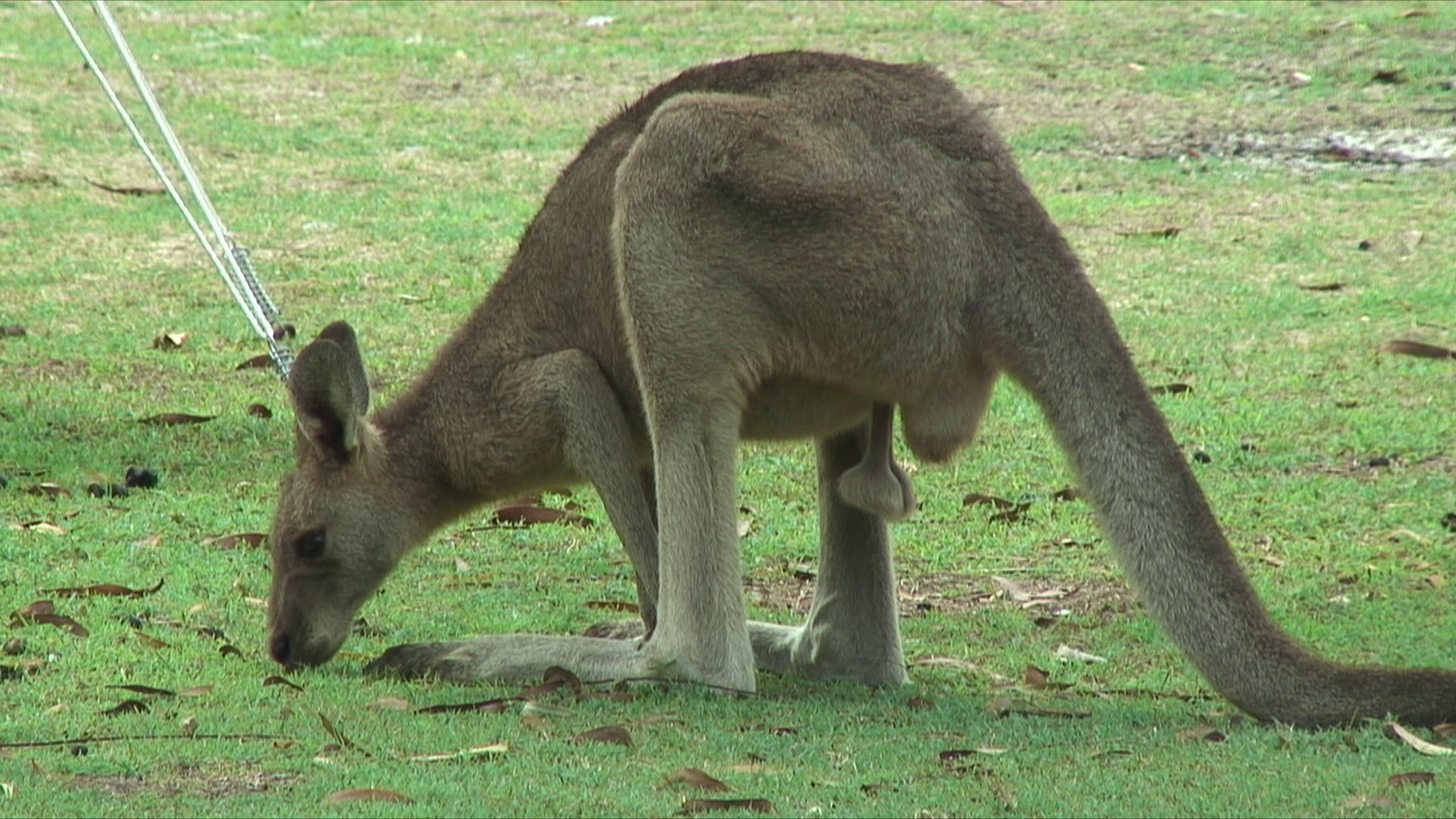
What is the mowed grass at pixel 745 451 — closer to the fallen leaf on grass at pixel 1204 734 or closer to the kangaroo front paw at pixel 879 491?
the fallen leaf on grass at pixel 1204 734

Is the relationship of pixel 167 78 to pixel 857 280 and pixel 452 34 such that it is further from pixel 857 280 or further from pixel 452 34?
pixel 857 280

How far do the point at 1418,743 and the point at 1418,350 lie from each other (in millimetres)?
4604

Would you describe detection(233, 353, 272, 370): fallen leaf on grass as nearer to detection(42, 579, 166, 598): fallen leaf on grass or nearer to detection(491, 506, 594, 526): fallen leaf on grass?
detection(491, 506, 594, 526): fallen leaf on grass

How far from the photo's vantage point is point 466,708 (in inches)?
179

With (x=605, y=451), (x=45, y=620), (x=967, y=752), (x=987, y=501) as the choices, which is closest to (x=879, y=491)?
(x=605, y=451)

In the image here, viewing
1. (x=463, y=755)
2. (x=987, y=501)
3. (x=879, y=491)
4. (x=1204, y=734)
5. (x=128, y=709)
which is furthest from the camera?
(x=987, y=501)

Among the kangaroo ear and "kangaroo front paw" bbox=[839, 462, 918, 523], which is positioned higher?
the kangaroo ear

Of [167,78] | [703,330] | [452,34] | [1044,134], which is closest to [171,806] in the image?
[703,330]

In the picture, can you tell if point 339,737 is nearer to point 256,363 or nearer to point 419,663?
point 419,663

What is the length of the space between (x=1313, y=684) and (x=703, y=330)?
1.51 metres

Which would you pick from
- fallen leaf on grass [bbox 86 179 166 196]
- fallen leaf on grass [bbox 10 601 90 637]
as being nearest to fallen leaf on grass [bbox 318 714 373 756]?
fallen leaf on grass [bbox 10 601 90 637]

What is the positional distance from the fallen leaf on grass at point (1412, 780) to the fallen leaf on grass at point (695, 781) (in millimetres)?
1210

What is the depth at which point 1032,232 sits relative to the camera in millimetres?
4785

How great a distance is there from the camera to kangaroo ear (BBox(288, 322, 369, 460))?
4875 mm
